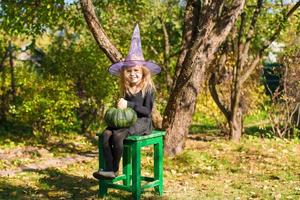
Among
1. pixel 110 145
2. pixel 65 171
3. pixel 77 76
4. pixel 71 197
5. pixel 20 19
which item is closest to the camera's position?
pixel 110 145

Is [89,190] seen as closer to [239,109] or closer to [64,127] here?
[64,127]

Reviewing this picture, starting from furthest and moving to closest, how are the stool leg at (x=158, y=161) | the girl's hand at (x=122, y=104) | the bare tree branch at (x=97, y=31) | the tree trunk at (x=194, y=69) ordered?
the tree trunk at (x=194, y=69)
the bare tree branch at (x=97, y=31)
the stool leg at (x=158, y=161)
the girl's hand at (x=122, y=104)

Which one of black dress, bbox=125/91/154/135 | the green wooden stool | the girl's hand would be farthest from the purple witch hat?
the green wooden stool

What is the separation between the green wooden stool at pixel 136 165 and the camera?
237 inches

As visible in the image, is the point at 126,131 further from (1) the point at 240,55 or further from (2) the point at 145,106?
(1) the point at 240,55

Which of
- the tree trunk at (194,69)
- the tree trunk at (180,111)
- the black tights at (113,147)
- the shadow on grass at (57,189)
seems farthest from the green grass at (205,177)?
the black tights at (113,147)

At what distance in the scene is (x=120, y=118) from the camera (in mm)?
5934

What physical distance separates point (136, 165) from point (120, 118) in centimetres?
57

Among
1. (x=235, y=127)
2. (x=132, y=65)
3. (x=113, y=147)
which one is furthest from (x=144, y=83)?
(x=235, y=127)

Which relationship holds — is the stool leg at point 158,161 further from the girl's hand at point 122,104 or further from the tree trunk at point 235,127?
the tree trunk at point 235,127

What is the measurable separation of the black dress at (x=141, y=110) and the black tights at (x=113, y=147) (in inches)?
10.2

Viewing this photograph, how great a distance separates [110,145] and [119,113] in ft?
1.22

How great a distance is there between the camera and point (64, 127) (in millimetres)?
11828

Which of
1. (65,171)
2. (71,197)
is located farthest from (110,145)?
(65,171)
